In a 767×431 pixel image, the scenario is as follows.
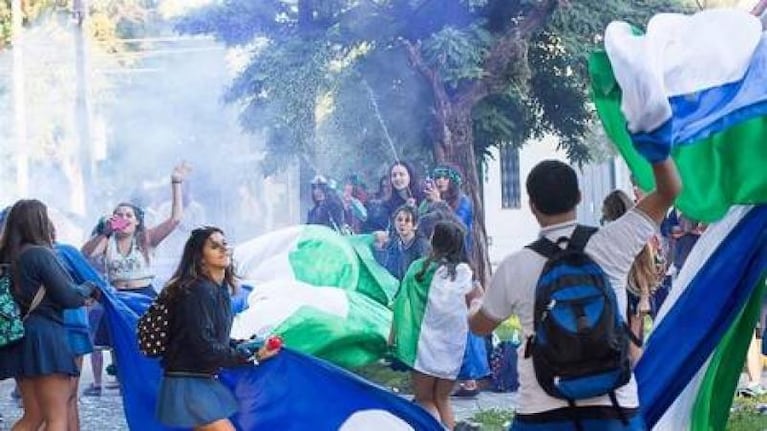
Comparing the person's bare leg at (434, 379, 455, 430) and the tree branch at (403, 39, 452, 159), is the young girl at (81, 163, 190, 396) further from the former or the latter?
the tree branch at (403, 39, 452, 159)

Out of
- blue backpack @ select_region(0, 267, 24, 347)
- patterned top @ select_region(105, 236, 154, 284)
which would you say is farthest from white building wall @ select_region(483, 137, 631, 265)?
blue backpack @ select_region(0, 267, 24, 347)

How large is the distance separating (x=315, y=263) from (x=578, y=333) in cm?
541

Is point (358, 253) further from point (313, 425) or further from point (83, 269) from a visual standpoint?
point (313, 425)

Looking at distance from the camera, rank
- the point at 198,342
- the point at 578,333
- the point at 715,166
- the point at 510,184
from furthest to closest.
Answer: the point at 510,184, the point at 198,342, the point at 715,166, the point at 578,333

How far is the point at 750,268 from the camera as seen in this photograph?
4.54m

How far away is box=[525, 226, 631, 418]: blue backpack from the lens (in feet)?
12.1

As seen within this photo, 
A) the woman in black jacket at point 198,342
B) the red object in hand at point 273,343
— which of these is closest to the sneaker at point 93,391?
the red object in hand at point 273,343

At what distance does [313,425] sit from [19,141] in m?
19.2

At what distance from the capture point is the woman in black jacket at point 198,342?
5.33m

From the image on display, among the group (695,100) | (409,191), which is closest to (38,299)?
(695,100)

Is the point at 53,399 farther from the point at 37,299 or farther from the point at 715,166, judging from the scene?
the point at 715,166

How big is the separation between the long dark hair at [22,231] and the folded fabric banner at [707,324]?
3.17 metres

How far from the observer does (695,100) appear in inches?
154

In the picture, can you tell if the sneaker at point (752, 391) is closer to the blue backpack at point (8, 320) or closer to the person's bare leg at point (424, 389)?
the person's bare leg at point (424, 389)
